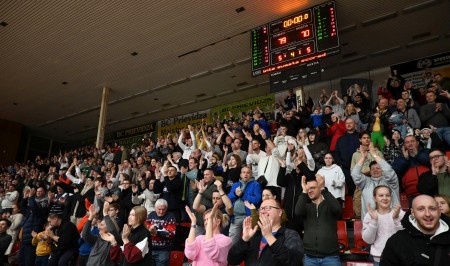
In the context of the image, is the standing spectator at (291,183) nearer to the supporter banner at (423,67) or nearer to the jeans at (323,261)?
the jeans at (323,261)

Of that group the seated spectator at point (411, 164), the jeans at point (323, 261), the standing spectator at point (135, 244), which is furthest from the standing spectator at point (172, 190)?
the seated spectator at point (411, 164)

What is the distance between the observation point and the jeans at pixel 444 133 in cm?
536

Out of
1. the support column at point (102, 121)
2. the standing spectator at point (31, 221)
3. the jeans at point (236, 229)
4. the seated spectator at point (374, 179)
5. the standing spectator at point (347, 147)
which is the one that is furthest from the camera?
the support column at point (102, 121)

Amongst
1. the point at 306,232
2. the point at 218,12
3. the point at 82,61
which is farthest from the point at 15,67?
the point at 306,232

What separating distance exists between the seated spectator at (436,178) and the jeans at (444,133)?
1.73 metres

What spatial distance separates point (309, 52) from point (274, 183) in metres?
3.35

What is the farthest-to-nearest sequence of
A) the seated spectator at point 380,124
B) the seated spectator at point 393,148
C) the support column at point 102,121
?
the support column at point 102,121, the seated spectator at point 380,124, the seated spectator at point 393,148

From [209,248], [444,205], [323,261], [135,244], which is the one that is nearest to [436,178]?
[444,205]

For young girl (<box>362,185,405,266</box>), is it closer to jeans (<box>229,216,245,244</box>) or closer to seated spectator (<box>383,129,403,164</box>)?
jeans (<box>229,216,245,244</box>)

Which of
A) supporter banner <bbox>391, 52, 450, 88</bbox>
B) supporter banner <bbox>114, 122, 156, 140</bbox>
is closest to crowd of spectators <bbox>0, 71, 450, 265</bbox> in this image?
supporter banner <bbox>391, 52, 450, 88</bbox>

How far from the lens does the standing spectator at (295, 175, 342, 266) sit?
3297 mm

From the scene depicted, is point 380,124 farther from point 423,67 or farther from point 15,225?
point 15,225

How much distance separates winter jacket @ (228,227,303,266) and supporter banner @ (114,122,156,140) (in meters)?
15.3

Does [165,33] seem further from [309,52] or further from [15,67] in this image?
[15,67]
